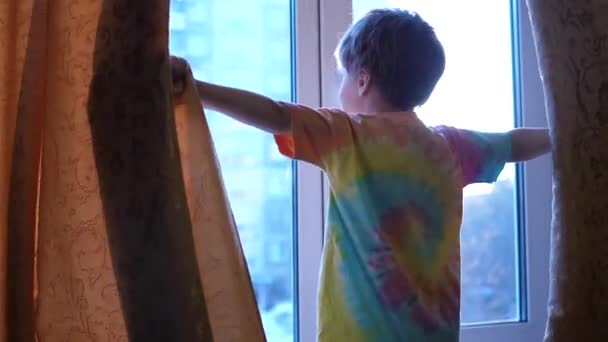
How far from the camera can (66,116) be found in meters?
0.90

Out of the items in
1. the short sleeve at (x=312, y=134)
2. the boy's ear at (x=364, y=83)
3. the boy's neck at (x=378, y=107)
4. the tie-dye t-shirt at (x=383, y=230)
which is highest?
the boy's ear at (x=364, y=83)

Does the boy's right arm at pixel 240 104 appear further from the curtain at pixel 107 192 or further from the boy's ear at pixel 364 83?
the boy's ear at pixel 364 83

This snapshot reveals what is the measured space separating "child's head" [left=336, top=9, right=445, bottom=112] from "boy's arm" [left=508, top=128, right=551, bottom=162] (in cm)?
18

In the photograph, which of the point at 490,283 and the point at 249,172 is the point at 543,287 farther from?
the point at 249,172

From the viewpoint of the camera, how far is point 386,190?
1074mm

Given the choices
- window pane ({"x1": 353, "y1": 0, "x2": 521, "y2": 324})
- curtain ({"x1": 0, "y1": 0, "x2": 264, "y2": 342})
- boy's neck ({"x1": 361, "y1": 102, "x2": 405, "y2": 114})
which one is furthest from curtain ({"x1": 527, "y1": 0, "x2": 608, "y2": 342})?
curtain ({"x1": 0, "y1": 0, "x2": 264, "y2": 342})

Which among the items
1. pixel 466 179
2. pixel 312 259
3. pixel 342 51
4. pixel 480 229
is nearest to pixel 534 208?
pixel 480 229

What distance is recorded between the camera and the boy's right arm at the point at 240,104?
3.12 ft

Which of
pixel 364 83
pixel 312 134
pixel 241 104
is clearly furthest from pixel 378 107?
pixel 241 104

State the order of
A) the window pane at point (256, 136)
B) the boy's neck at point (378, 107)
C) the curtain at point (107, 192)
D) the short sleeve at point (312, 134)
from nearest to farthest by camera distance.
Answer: the curtain at point (107, 192), the short sleeve at point (312, 134), the boy's neck at point (378, 107), the window pane at point (256, 136)

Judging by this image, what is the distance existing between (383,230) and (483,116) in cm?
52

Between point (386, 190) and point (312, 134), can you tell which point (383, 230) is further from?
point (312, 134)

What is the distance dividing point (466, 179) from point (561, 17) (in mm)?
285

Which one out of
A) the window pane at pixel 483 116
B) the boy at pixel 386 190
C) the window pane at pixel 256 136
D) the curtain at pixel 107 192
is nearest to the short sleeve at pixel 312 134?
the boy at pixel 386 190
